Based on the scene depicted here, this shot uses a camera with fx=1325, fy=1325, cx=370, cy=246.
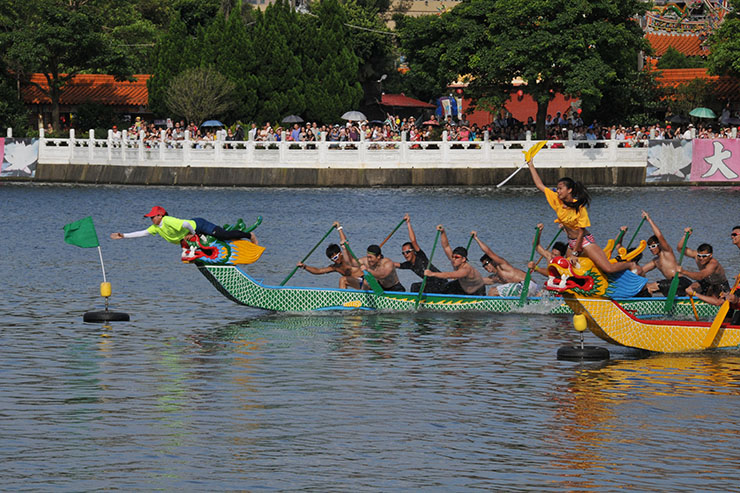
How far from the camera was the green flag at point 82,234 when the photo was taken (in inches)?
837

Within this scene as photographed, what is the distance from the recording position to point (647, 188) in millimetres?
53094

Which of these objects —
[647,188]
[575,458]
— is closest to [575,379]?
[575,458]

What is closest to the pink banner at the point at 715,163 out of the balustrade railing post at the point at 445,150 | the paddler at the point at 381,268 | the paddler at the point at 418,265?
the balustrade railing post at the point at 445,150

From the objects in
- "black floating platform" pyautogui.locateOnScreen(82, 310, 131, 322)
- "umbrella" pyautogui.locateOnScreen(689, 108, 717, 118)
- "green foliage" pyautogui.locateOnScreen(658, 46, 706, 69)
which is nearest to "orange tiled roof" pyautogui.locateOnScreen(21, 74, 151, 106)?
"green foliage" pyautogui.locateOnScreen(658, 46, 706, 69)

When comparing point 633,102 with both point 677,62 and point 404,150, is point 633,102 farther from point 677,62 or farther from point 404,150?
point 677,62

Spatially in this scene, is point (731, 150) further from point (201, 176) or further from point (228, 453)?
point (228, 453)

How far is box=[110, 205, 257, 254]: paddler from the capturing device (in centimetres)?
2053

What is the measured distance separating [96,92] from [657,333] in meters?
62.1

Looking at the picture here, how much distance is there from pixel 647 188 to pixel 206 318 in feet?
110

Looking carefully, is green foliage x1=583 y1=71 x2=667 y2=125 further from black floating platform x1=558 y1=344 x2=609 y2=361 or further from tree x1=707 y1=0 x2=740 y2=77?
black floating platform x1=558 y1=344 x2=609 y2=361

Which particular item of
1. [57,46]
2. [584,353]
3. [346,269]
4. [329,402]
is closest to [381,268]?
[346,269]

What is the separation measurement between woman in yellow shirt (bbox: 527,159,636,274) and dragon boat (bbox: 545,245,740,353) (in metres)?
0.24

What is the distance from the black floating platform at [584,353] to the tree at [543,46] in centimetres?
3627

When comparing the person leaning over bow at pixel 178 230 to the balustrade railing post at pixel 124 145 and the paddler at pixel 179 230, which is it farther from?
the balustrade railing post at pixel 124 145
